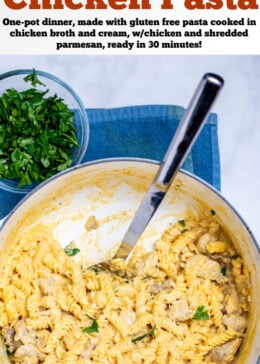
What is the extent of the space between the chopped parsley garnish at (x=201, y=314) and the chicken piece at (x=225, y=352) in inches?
4.0

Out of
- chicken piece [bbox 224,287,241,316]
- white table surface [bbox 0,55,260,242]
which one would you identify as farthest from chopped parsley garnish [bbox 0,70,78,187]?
chicken piece [bbox 224,287,241,316]

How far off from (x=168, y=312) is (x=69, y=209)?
47 centimetres

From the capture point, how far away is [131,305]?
1.83m

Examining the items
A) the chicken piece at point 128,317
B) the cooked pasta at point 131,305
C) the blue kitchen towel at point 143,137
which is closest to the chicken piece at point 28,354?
the cooked pasta at point 131,305

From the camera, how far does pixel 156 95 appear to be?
2092 millimetres

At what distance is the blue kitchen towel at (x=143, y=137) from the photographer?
202cm

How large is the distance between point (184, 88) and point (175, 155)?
697mm

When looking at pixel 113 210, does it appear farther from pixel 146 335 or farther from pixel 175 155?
pixel 175 155

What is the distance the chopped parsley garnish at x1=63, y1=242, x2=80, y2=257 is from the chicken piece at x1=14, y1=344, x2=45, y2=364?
32 cm

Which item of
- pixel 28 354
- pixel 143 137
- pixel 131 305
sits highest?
pixel 143 137

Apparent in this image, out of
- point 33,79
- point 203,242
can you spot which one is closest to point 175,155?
point 203,242

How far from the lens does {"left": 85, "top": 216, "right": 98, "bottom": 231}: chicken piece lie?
198 centimetres

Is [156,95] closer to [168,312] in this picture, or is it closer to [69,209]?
[69,209]

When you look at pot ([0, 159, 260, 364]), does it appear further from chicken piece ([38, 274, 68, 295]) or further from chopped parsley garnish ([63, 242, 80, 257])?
chicken piece ([38, 274, 68, 295])
